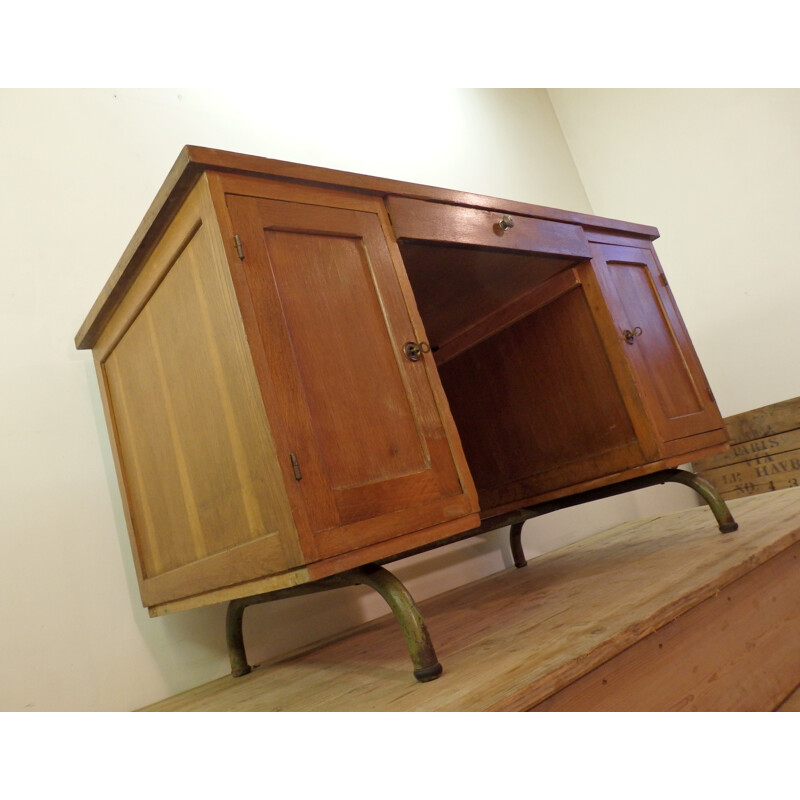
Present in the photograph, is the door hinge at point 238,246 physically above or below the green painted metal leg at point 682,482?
above

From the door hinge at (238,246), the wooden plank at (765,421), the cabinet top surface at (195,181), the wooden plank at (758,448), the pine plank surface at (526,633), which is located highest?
the cabinet top surface at (195,181)

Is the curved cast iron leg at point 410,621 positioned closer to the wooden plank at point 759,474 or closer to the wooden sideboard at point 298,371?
the wooden sideboard at point 298,371

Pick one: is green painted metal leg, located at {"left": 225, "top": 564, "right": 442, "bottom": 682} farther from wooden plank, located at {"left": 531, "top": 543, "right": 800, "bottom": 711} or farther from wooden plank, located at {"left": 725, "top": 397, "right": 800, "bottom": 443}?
wooden plank, located at {"left": 725, "top": 397, "right": 800, "bottom": 443}

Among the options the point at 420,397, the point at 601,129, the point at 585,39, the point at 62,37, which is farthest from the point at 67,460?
the point at 601,129

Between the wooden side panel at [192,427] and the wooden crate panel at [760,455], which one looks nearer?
the wooden side panel at [192,427]

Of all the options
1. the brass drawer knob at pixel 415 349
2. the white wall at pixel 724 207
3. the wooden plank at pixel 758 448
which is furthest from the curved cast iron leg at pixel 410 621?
the white wall at pixel 724 207

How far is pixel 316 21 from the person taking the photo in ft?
7.93

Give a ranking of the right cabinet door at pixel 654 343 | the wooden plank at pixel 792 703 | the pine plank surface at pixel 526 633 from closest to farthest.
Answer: the pine plank surface at pixel 526 633
the wooden plank at pixel 792 703
the right cabinet door at pixel 654 343

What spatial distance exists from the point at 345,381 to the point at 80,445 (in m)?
0.79

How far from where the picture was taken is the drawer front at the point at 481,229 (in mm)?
1241

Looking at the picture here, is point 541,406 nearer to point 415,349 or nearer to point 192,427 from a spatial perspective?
point 415,349

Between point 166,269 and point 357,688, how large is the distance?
74cm

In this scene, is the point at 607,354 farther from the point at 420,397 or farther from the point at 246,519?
the point at 246,519

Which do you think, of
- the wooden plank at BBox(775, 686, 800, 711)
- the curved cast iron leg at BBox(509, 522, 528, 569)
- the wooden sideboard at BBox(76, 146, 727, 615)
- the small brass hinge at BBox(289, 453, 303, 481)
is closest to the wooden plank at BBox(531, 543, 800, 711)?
the wooden plank at BBox(775, 686, 800, 711)
